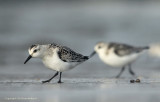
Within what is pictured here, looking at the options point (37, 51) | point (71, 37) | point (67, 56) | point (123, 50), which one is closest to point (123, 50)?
point (123, 50)

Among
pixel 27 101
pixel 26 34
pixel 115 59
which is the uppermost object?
pixel 26 34

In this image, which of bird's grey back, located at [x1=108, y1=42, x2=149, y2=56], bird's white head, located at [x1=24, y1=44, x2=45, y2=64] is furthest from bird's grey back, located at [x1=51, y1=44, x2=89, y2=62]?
bird's grey back, located at [x1=108, y1=42, x2=149, y2=56]

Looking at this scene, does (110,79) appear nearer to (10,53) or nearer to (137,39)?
(10,53)

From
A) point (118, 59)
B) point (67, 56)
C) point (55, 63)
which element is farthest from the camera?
point (118, 59)

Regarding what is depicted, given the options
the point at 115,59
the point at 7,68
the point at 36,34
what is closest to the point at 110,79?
the point at 115,59

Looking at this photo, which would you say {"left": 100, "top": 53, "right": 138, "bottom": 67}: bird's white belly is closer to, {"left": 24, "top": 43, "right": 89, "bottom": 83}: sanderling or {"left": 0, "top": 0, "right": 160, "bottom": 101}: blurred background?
{"left": 0, "top": 0, "right": 160, "bottom": 101}: blurred background

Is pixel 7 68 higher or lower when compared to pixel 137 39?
lower

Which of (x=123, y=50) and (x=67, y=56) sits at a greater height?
(x=123, y=50)

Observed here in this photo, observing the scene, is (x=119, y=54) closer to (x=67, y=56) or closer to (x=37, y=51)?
(x=67, y=56)

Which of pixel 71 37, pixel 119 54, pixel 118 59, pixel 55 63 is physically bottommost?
pixel 55 63

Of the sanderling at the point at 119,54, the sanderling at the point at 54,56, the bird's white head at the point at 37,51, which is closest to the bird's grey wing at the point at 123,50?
the sanderling at the point at 119,54

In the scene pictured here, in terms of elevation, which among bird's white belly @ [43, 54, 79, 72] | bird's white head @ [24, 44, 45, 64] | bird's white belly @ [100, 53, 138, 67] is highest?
bird's white head @ [24, 44, 45, 64]
